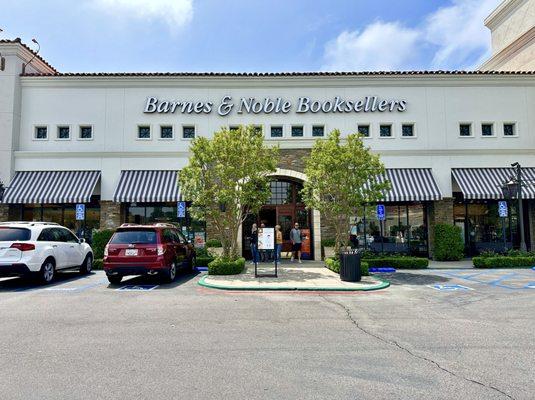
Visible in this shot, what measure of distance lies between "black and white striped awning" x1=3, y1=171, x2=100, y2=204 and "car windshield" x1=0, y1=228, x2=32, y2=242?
6994 millimetres

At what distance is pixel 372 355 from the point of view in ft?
18.4

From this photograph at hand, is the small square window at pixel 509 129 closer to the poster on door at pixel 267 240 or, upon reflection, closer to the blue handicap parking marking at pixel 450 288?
the blue handicap parking marking at pixel 450 288

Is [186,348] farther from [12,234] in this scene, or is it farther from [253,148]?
[253,148]

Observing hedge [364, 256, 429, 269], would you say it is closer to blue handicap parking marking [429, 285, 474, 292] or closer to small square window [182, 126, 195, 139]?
blue handicap parking marking [429, 285, 474, 292]

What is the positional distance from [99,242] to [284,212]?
29.4ft

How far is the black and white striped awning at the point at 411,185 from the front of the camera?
61.2ft

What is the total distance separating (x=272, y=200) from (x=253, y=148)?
6.31 meters

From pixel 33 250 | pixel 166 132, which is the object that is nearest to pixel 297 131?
pixel 166 132

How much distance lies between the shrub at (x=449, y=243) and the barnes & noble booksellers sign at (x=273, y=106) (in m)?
6.37

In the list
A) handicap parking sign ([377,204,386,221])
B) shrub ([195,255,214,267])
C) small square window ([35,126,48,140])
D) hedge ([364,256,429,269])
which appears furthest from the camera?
small square window ([35,126,48,140])

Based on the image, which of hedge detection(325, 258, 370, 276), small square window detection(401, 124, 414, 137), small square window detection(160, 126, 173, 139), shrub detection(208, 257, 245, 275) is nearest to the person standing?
hedge detection(325, 258, 370, 276)

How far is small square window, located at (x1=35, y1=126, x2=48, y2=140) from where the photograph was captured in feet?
65.9

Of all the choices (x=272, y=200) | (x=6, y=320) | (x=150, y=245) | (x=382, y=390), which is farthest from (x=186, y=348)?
(x=272, y=200)

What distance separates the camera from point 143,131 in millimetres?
20406
